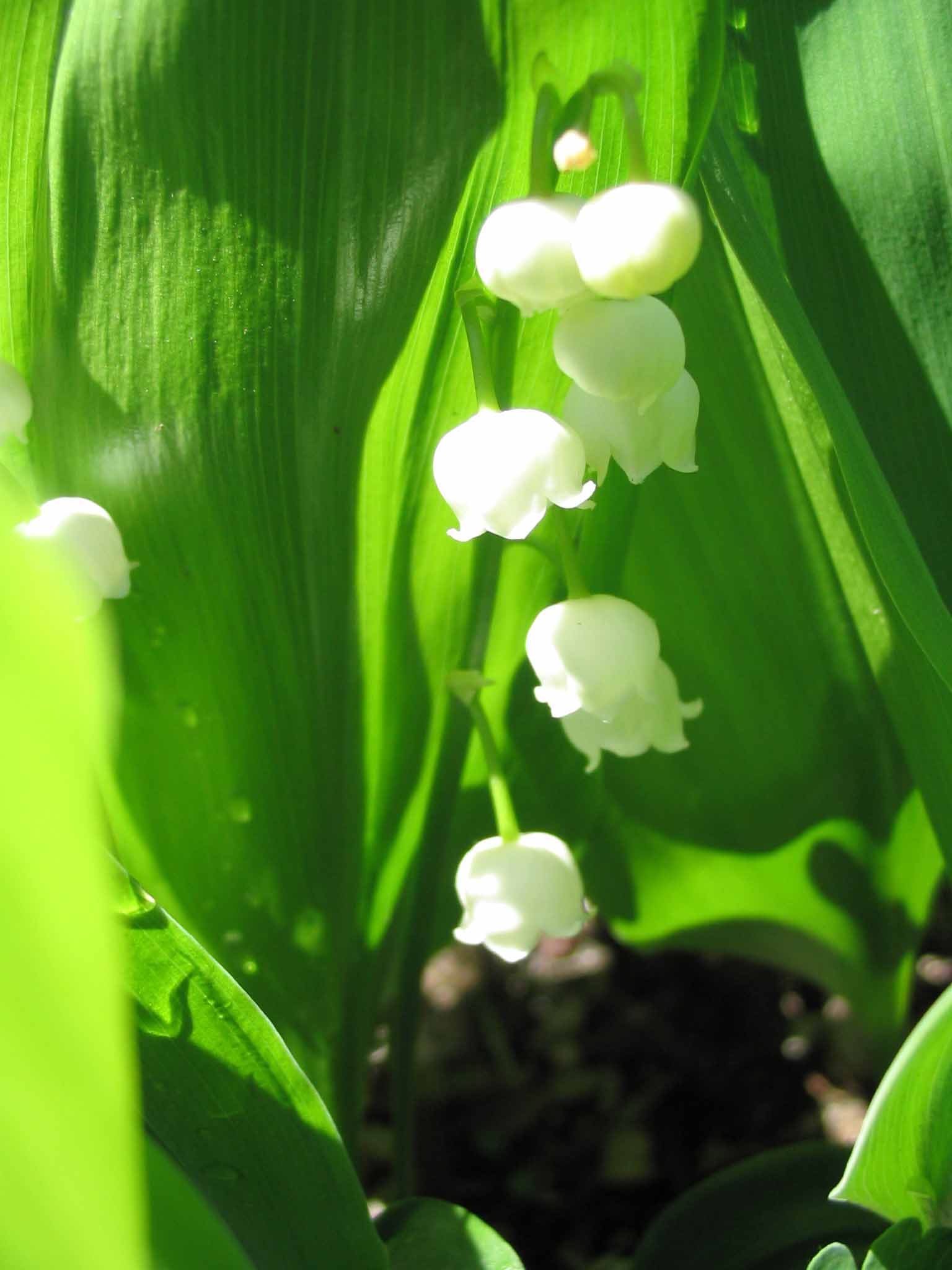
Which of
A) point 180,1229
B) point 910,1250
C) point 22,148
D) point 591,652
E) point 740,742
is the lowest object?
point 910,1250

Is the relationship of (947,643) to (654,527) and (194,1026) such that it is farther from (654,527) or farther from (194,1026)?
(194,1026)

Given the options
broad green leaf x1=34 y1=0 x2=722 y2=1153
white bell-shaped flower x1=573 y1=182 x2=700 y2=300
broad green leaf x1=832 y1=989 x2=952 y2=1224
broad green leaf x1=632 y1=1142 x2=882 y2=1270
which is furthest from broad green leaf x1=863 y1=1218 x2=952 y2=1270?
white bell-shaped flower x1=573 y1=182 x2=700 y2=300

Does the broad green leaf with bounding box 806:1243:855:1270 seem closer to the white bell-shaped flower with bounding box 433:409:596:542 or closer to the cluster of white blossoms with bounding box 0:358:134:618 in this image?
the white bell-shaped flower with bounding box 433:409:596:542

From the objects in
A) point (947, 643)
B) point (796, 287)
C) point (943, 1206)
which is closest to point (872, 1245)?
point (943, 1206)

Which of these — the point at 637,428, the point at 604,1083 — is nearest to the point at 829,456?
the point at 637,428

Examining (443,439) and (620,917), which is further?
(620,917)

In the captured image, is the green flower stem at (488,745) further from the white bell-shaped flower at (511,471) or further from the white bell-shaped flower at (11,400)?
the white bell-shaped flower at (11,400)

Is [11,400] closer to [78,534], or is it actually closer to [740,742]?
[78,534]
